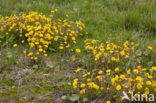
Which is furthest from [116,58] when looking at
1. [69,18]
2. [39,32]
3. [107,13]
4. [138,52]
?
[107,13]

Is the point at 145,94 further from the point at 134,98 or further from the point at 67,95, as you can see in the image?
the point at 67,95

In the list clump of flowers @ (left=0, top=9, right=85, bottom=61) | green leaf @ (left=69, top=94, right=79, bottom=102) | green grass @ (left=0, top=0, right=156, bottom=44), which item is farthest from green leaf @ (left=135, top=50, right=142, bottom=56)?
green leaf @ (left=69, top=94, right=79, bottom=102)

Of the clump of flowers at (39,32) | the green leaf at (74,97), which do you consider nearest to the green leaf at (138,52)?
the clump of flowers at (39,32)

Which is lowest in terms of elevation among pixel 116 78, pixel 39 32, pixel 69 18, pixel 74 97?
pixel 74 97

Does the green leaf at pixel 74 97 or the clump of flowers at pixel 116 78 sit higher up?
the clump of flowers at pixel 116 78

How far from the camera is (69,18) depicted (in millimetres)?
4852

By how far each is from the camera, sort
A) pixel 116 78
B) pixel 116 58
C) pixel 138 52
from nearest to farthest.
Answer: pixel 116 78 → pixel 116 58 → pixel 138 52

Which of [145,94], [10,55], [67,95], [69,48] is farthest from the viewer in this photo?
[69,48]

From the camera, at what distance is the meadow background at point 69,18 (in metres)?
2.68

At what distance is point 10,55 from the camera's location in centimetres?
336

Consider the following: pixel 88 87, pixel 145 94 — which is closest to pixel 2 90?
pixel 88 87

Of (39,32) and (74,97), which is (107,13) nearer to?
(39,32)

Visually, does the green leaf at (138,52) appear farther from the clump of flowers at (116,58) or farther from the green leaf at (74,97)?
the green leaf at (74,97)

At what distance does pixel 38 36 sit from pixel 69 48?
57 centimetres
